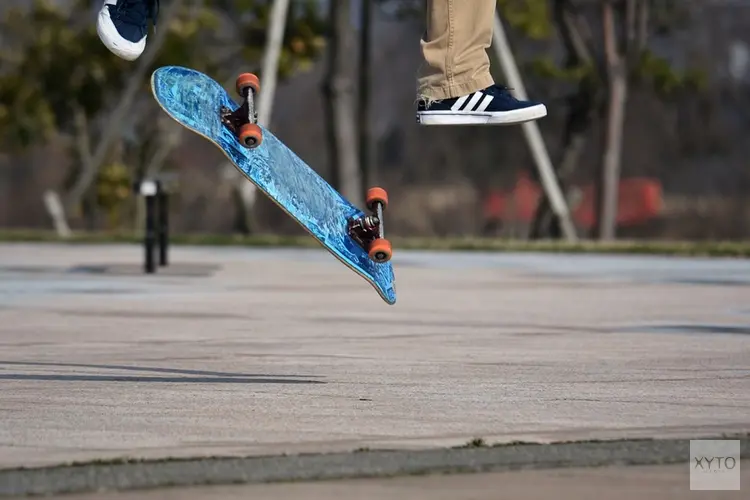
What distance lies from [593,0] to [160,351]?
Answer: 61.4 ft

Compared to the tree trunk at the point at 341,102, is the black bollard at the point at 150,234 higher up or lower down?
lower down

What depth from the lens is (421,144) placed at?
31.8 m

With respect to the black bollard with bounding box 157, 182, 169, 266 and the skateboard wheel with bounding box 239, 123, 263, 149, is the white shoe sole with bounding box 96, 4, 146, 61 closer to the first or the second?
the skateboard wheel with bounding box 239, 123, 263, 149

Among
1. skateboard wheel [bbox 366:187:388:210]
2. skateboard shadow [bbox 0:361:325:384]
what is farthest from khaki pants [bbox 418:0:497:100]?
skateboard shadow [bbox 0:361:325:384]

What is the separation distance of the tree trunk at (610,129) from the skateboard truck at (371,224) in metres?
17.0

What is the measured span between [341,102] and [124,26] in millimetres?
17003

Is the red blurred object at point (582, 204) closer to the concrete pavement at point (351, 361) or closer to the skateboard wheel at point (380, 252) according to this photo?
the concrete pavement at point (351, 361)

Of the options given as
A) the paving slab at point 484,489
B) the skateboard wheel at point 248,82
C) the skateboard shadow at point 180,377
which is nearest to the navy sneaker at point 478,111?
the skateboard wheel at point 248,82

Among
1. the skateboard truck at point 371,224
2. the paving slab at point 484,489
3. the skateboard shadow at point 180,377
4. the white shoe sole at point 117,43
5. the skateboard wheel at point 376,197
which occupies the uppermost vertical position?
the white shoe sole at point 117,43

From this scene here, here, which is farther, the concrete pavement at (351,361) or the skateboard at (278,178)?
the skateboard at (278,178)

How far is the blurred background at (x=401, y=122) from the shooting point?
24.7 m

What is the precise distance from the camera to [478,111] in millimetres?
7039

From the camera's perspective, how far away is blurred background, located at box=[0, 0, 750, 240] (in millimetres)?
24672

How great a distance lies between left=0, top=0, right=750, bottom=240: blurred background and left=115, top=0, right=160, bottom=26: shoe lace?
15529 mm
